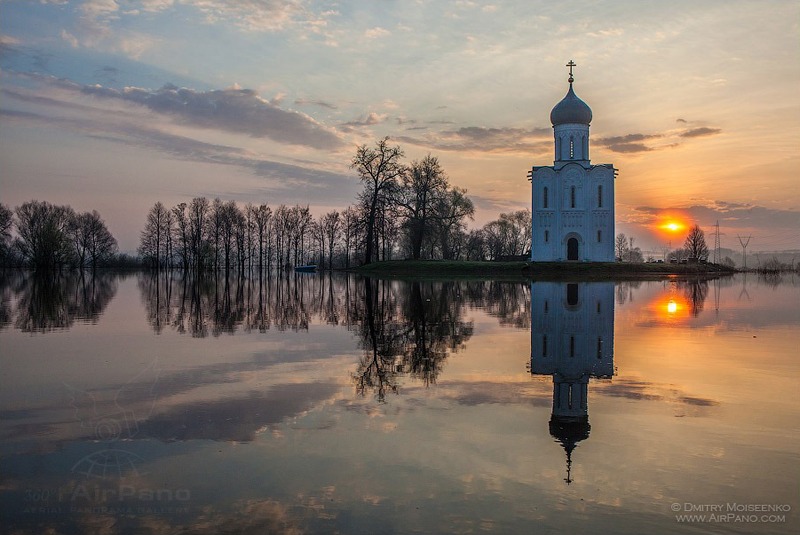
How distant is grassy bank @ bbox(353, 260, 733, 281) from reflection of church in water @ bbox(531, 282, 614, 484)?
35.2m

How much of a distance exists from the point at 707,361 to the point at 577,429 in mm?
6866

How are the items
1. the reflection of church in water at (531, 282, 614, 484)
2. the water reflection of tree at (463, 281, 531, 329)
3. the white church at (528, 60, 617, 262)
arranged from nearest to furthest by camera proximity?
the reflection of church in water at (531, 282, 614, 484) < the water reflection of tree at (463, 281, 531, 329) < the white church at (528, 60, 617, 262)

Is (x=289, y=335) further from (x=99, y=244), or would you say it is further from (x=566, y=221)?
(x=99, y=244)

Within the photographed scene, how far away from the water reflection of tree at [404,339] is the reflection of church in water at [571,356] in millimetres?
2087

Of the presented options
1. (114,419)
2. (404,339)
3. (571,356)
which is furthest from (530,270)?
(114,419)

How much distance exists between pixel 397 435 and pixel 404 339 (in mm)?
8483

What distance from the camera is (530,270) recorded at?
62.1 meters

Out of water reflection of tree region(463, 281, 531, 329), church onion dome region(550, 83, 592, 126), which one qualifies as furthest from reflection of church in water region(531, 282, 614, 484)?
church onion dome region(550, 83, 592, 126)

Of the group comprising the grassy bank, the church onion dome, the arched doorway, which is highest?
the church onion dome

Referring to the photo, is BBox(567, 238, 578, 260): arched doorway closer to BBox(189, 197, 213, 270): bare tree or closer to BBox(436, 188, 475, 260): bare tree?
BBox(436, 188, 475, 260): bare tree

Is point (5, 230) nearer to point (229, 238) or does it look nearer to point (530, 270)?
point (229, 238)

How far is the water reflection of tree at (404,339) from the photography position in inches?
434

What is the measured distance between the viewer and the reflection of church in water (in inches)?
315

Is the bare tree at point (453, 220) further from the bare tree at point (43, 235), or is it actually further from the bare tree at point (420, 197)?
the bare tree at point (43, 235)
